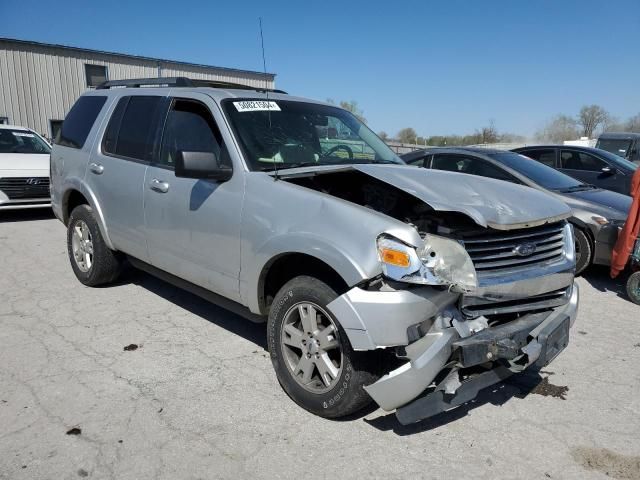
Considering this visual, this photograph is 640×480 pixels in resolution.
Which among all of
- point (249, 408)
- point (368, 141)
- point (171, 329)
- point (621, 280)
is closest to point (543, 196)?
point (368, 141)

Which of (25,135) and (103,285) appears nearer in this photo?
(103,285)

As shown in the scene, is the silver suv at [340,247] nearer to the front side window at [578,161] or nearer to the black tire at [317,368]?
the black tire at [317,368]

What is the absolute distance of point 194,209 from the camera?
3.75m

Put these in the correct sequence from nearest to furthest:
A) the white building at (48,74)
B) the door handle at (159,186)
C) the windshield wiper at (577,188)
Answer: the door handle at (159,186) < the windshield wiper at (577,188) < the white building at (48,74)

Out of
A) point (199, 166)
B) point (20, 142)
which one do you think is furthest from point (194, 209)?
point (20, 142)

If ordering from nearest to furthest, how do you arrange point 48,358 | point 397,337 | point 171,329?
1. point 397,337
2. point 48,358
3. point 171,329

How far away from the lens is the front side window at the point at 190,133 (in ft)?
12.4

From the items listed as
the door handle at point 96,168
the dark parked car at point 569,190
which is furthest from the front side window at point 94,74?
the door handle at point 96,168

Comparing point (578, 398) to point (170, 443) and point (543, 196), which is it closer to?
point (543, 196)

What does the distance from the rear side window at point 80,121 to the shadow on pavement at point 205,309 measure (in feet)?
5.17

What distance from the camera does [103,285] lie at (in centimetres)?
553

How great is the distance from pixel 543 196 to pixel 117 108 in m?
3.91

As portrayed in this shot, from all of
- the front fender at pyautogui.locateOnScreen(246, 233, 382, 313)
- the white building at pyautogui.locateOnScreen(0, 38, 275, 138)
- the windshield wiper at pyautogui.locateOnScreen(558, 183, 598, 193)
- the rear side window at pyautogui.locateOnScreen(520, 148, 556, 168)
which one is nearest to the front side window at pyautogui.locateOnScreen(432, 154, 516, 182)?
the windshield wiper at pyautogui.locateOnScreen(558, 183, 598, 193)

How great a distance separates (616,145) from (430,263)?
16861 millimetres
